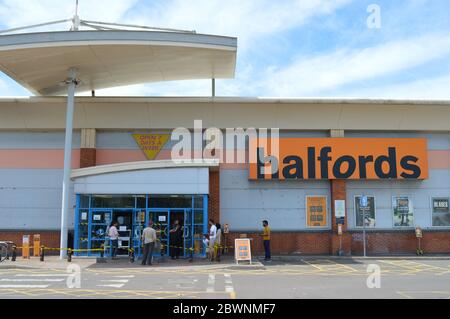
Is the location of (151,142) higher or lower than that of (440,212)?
higher

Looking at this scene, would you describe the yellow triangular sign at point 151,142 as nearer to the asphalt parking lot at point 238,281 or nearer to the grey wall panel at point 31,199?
the grey wall panel at point 31,199

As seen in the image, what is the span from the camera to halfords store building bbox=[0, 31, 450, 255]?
24469mm

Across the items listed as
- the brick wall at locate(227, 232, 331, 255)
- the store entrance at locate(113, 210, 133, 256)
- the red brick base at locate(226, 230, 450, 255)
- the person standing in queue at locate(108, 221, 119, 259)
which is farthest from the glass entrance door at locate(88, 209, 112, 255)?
the brick wall at locate(227, 232, 331, 255)

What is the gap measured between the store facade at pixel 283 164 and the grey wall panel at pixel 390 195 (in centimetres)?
5

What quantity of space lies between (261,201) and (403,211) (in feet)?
23.6

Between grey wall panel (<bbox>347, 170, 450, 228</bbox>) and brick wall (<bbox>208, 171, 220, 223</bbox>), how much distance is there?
6.56 m

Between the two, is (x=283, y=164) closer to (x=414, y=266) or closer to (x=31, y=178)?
(x=414, y=266)

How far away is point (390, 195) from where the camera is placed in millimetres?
25047

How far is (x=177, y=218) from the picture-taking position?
22.1 meters

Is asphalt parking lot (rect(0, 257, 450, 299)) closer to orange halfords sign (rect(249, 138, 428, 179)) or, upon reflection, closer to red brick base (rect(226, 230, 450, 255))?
red brick base (rect(226, 230, 450, 255))

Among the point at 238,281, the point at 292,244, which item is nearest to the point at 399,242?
the point at 292,244

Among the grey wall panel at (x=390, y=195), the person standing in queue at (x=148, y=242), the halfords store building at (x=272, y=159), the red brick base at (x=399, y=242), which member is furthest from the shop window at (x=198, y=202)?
the red brick base at (x=399, y=242)

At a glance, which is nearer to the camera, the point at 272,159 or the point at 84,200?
the point at 84,200
